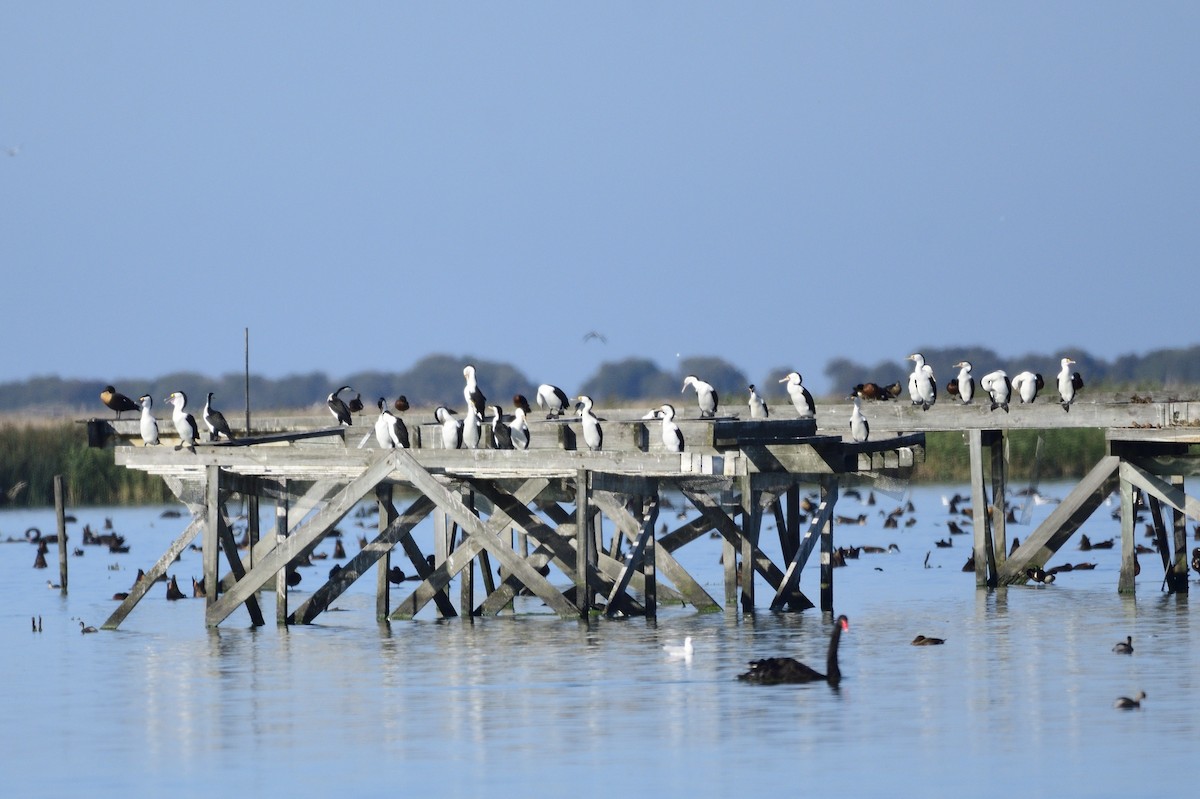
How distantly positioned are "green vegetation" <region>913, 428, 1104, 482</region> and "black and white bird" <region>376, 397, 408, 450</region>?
95.6ft

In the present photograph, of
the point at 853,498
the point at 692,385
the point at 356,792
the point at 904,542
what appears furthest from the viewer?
the point at 853,498

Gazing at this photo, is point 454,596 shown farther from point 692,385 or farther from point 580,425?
point 580,425

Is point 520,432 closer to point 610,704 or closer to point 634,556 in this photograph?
point 634,556

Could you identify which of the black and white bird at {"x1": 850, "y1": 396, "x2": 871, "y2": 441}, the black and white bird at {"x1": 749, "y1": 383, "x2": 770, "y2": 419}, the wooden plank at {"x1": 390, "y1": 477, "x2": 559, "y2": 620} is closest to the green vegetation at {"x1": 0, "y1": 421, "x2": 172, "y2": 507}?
the black and white bird at {"x1": 749, "y1": 383, "x2": 770, "y2": 419}

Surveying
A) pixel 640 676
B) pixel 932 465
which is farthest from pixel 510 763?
pixel 932 465

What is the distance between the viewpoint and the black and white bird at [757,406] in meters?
36.1

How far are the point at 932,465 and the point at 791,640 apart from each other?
35259mm

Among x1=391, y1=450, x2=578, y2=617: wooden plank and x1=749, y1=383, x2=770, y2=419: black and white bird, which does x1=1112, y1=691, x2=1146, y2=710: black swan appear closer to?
x1=391, y1=450, x2=578, y2=617: wooden plank

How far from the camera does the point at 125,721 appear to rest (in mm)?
23703

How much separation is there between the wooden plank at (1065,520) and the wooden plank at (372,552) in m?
9.39

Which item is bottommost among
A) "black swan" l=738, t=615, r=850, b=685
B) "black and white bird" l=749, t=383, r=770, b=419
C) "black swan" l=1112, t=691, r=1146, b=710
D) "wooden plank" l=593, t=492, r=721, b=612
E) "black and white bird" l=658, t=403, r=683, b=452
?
"black swan" l=1112, t=691, r=1146, b=710

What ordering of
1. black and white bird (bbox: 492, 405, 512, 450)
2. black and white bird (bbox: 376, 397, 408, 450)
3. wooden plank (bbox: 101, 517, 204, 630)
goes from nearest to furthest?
black and white bird (bbox: 376, 397, 408, 450) < wooden plank (bbox: 101, 517, 204, 630) < black and white bird (bbox: 492, 405, 512, 450)

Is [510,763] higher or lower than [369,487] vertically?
lower

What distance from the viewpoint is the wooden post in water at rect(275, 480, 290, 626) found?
30.7 metres
